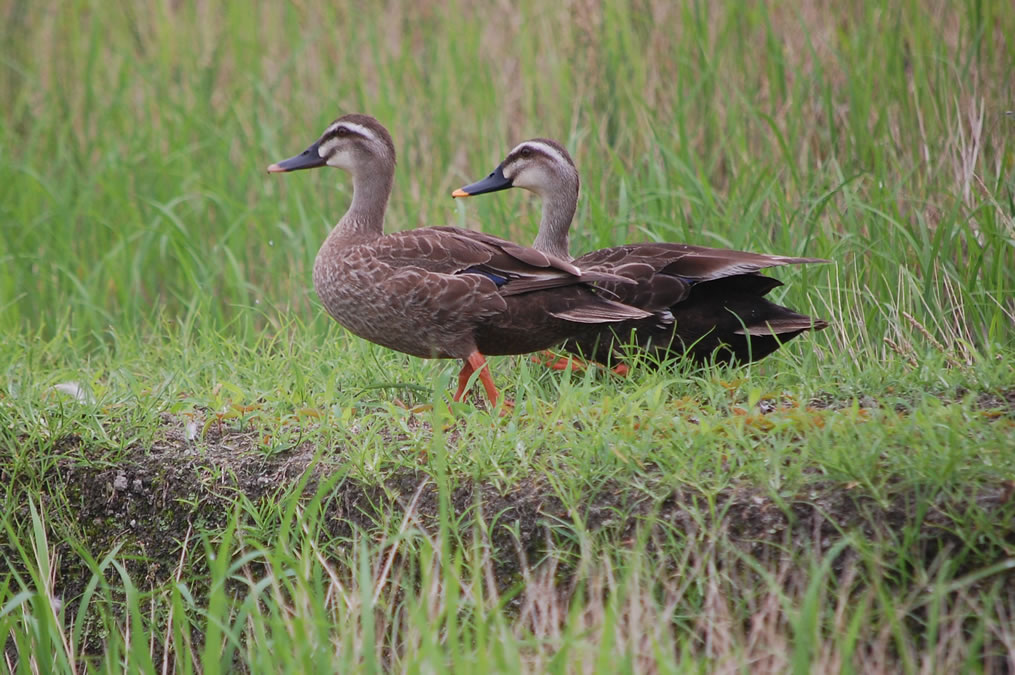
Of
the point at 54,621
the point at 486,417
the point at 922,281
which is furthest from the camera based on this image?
the point at 922,281

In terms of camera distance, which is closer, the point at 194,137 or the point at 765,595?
the point at 765,595

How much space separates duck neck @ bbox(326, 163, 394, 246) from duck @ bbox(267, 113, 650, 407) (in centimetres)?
30

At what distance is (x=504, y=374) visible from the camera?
4.95 metres

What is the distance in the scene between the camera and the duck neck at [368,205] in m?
4.91

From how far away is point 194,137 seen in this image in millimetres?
7469

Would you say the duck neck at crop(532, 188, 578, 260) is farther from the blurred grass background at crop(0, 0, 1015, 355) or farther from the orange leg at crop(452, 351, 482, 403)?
the orange leg at crop(452, 351, 482, 403)

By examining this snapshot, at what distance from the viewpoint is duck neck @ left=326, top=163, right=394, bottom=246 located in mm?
4906

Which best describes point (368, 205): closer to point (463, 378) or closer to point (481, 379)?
point (463, 378)

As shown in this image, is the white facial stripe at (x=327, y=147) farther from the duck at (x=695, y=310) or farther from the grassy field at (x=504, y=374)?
the duck at (x=695, y=310)

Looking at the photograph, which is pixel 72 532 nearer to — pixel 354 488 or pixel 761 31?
pixel 354 488

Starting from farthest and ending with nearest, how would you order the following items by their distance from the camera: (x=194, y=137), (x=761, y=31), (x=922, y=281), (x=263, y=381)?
(x=194, y=137)
(x=761, y=31)
(x=922, y=281)
(x=263, y=381)

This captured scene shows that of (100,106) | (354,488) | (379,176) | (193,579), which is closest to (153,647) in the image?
(193,579)

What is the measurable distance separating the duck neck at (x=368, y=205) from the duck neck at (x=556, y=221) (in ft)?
2.35

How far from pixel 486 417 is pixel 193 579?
3.66ft
